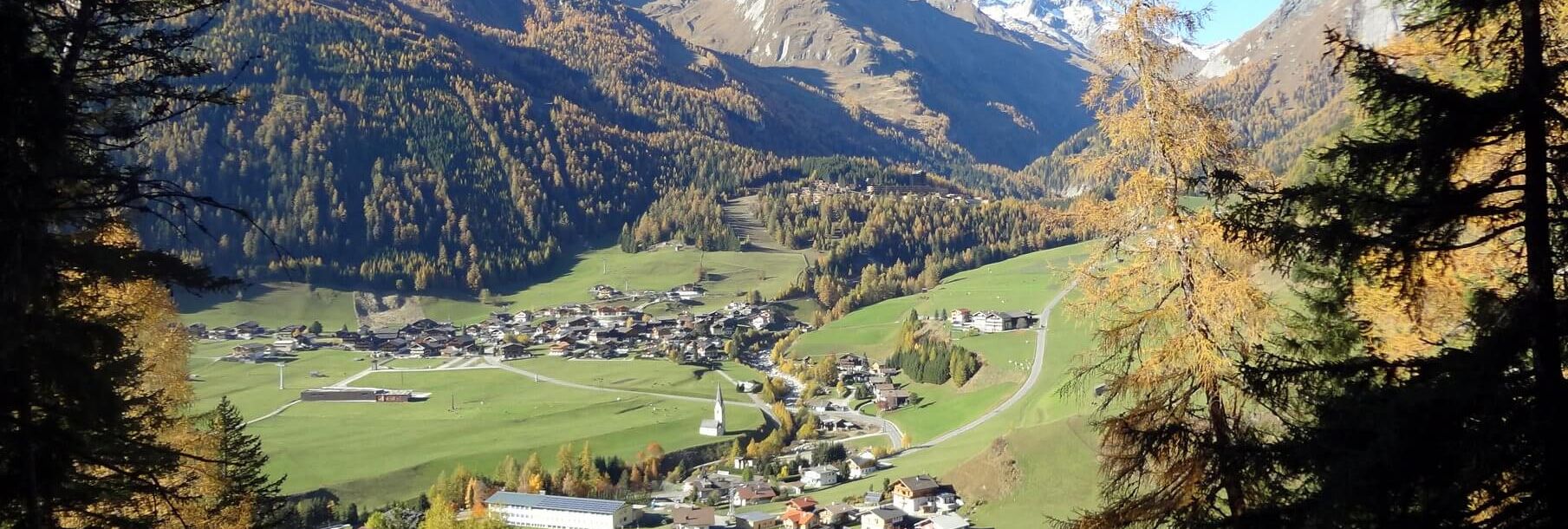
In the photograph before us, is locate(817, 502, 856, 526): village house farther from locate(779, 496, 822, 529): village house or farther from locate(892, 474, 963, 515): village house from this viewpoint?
locate(892, 474, 963, 515): village house

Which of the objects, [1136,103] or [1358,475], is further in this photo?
[1136,103]

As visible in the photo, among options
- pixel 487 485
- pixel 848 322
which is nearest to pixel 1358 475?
pixel 487 485

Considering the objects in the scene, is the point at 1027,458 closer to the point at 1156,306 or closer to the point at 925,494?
the point at 925,494

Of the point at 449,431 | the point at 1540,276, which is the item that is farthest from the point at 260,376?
the point at 1540,276

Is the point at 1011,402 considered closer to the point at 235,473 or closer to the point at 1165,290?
the point at 235,473

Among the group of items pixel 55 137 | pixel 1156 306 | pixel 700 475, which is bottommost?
pixel 700 475

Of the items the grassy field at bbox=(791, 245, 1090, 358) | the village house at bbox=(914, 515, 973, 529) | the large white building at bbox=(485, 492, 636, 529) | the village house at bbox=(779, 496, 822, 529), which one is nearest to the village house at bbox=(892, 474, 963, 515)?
the village house at bbox=(914, 515, 973, 529)
